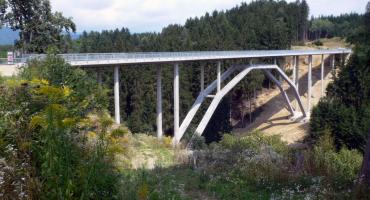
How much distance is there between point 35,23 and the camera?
29.7m

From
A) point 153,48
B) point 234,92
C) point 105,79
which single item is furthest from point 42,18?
point 234,92

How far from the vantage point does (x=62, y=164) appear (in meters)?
4.31

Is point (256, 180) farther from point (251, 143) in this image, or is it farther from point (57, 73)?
point (251, 143)

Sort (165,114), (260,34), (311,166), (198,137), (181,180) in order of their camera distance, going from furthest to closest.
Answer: (260,34), (165,114), (198,137), (311,166), (181,180)

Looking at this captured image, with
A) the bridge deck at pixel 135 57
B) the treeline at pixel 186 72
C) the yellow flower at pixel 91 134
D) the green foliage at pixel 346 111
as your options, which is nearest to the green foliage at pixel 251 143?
the green foliage at pixel 346 111

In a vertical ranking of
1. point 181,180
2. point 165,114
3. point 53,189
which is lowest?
point 165,114

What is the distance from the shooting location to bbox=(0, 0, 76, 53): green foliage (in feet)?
96.0

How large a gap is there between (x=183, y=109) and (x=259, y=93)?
17.9 metres

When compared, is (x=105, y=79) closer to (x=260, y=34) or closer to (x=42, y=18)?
(x=42, y=18)

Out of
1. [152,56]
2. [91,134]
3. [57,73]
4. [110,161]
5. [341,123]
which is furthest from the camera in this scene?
[341,123]

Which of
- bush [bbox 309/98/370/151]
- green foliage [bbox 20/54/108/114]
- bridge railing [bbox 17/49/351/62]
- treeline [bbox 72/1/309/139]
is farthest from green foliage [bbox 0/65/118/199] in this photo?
treeline [bbox 72/1/309/139]

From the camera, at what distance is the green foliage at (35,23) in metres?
29.2

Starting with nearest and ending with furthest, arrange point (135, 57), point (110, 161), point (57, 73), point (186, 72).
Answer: point (110, 161) < point (57, 73) < point (135, 57) < point (186, 72)

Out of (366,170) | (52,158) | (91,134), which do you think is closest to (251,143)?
(366,170)
